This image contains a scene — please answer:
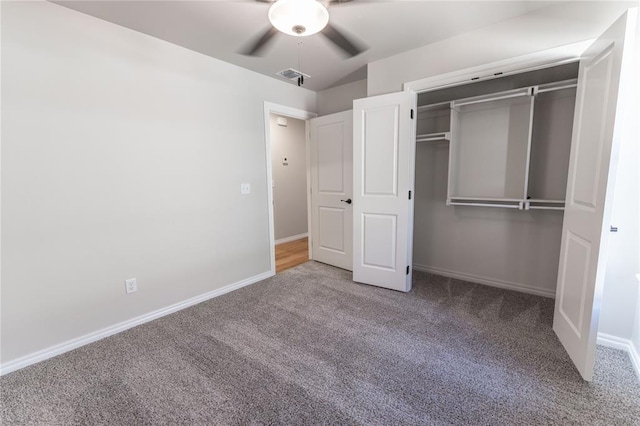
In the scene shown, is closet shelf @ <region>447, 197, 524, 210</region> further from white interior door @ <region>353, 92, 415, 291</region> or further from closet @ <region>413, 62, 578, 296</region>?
white interior door @ <region>353, 92, 415, 291</region>

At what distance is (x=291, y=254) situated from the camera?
176 inches

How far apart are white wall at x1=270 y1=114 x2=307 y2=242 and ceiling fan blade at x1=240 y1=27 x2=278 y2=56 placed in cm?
229

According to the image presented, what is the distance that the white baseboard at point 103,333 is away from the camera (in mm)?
1844

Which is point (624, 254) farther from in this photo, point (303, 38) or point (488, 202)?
point (303, 38)

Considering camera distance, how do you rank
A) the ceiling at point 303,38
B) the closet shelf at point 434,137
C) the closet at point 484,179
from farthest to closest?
the closet shelf at point 434,137, the closet at point 484,179, the ceiling at point 303,38

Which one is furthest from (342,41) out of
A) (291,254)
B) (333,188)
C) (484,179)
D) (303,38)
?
(291,254)

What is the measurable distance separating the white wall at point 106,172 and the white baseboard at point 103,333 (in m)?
0.04

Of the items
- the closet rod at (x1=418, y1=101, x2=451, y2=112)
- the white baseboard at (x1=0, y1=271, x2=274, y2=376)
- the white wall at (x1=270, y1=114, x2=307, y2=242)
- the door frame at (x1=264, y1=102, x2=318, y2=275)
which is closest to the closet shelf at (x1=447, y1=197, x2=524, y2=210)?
the closet rod at (x1=418, y1=101, x2=451, y2=112)

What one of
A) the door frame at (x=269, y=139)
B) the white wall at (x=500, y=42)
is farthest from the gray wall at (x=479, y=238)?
the door frame at (x=269, y=139)

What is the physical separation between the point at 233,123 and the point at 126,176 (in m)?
1.18

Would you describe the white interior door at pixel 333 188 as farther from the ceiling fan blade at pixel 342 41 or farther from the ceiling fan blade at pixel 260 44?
the ceiling fan blade at pixel 260 44

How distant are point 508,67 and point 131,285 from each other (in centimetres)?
370

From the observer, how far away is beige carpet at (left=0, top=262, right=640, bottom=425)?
4.71 feet

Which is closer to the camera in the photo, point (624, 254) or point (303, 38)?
point (624, 254)
